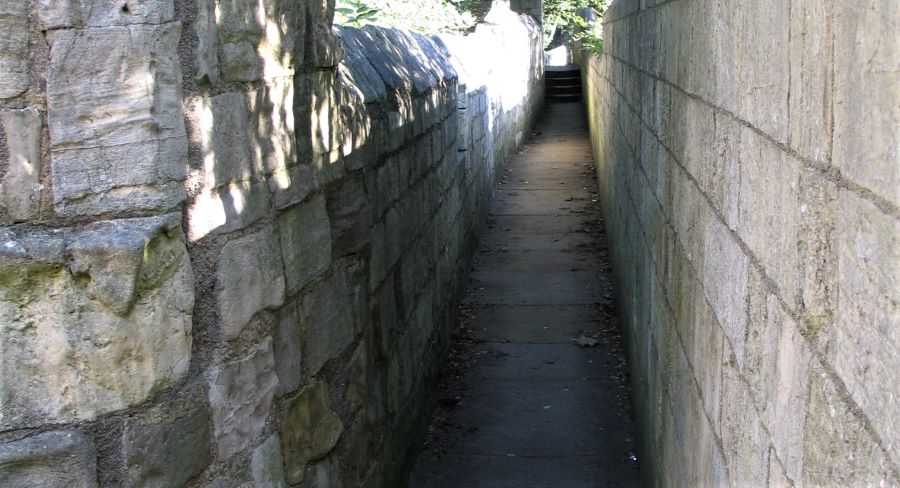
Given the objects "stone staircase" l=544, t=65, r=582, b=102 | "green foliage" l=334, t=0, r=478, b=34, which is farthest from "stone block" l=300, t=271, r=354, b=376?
"stone staircase" l=544, t=65, r=582, b=102

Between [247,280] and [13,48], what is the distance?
0.86 metres

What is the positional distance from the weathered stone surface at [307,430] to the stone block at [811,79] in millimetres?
1785

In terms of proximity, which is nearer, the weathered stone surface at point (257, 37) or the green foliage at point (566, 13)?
the weathered stone surface at point (257, 37)

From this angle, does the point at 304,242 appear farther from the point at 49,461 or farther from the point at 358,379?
the point at 49,461

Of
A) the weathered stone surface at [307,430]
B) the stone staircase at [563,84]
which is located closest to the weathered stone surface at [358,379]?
the weathered stone surface at [307,430]

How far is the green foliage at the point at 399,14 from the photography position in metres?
7.68

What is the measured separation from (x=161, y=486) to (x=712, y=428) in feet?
4.81

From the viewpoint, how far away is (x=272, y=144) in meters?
2.76

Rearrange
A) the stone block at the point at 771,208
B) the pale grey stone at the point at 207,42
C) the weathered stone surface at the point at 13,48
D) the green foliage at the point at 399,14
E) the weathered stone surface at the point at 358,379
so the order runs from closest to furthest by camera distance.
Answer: the stone block at the point at 771,208
the weathered stone surface at the point at 13,48
the pale grey stone at the point at 207,42
the weathered stone surface at the point at 358,379
the green foliage at the point at 399,14

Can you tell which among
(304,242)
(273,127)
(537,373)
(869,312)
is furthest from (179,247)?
(537,373)

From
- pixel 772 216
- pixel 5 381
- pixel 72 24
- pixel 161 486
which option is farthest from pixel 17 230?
pixel 772 216

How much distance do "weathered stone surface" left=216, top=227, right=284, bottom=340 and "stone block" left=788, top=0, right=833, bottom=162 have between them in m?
1.45

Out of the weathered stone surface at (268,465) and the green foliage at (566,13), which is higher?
the green foliage at (566,13)

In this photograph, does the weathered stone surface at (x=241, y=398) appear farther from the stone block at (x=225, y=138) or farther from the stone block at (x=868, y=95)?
the stone block at (x=868, y=95)
